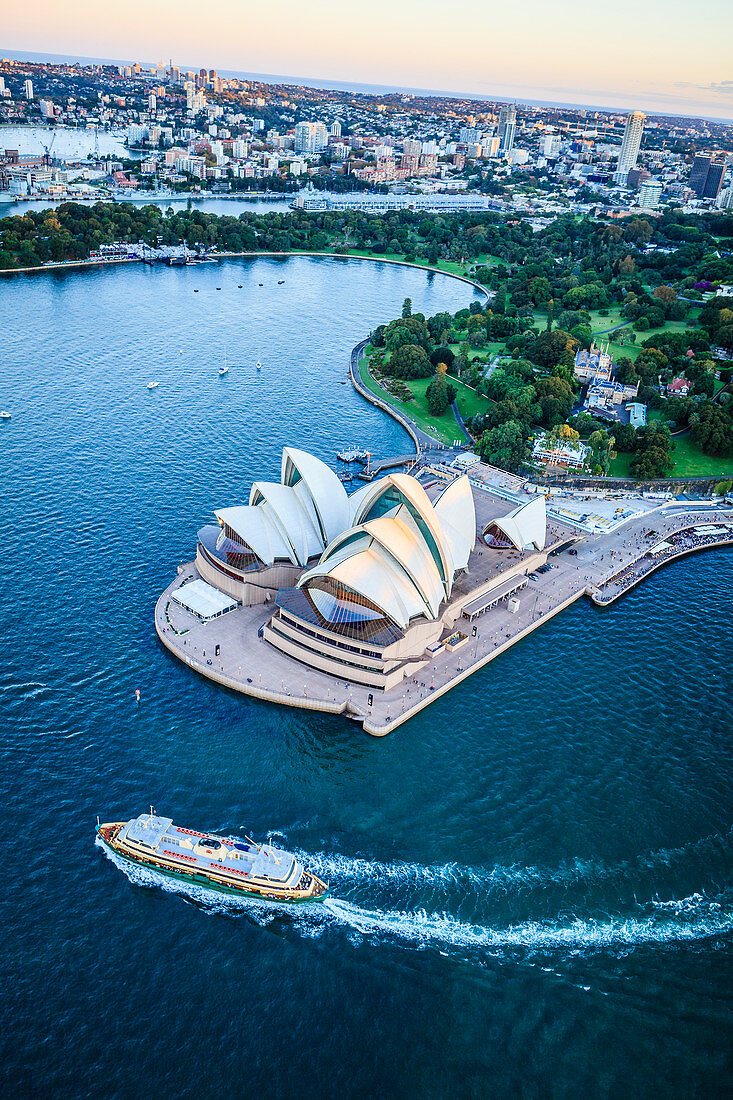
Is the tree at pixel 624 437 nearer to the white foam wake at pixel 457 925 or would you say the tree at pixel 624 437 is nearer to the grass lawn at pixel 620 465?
the grass lawn at pixel 620 465

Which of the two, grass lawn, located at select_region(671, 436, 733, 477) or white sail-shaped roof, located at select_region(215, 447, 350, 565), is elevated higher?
white sail-shaped roof, located at select_region(215, 447, 350, 565)

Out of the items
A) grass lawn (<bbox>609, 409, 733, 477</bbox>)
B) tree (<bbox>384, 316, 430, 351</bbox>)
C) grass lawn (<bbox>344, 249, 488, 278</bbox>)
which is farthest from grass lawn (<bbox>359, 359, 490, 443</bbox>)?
grass lawn (<bbox>344, 249, 488, 278</bbox>)

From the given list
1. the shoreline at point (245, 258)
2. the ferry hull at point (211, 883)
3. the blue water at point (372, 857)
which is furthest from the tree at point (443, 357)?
the ferry hull at point (211, 883)

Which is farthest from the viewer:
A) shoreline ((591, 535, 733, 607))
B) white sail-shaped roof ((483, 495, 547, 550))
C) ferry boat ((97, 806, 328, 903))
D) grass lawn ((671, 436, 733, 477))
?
grass lawn ((671, 436, 733, 477))

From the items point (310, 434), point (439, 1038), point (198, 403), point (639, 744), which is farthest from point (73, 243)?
point (439, 1038)

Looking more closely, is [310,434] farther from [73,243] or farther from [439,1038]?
[73,243]

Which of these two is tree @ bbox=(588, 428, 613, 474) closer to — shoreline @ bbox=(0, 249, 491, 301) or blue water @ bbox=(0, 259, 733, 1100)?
blue water @ bbox=(0, 259, 733, 1100)
